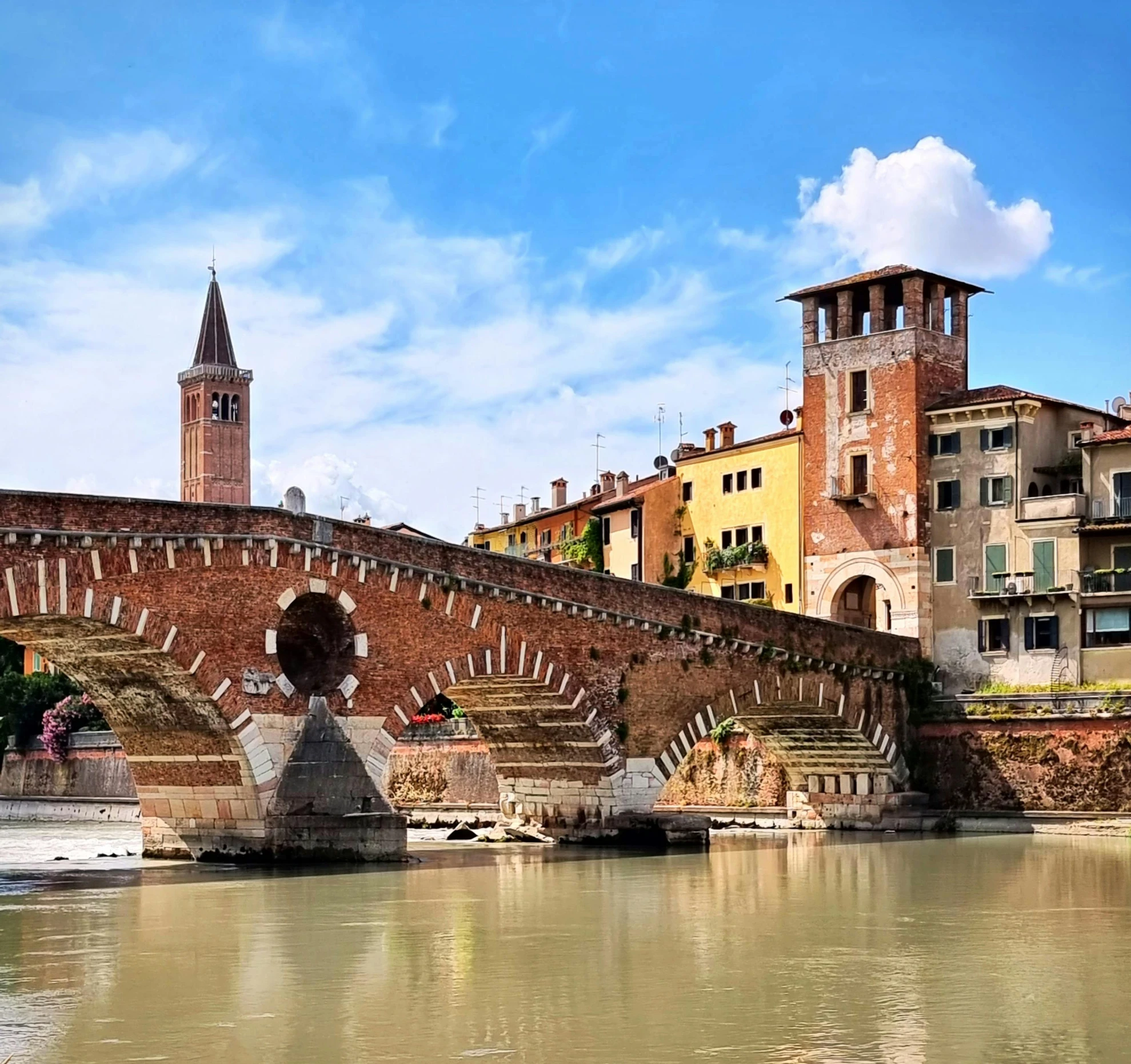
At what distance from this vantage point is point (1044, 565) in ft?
151

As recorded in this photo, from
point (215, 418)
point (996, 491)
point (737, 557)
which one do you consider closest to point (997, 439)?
point (996, 491)

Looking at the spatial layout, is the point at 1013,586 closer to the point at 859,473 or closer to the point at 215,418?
the point at 859,473

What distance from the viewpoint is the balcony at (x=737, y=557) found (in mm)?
52406

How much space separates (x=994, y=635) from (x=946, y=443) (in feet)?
17.1

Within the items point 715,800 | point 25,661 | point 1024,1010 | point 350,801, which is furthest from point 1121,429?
point 25,661

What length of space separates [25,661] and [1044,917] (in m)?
65.4

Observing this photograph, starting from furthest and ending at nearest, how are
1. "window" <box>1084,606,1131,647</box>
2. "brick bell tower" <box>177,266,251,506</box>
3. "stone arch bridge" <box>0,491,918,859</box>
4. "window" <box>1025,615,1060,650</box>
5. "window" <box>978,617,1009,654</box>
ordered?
"brick bell tower" <box>177,266,251,506</box> < "window" <box>978,617,1009,654</box> < "window" <box>1025,615,1060,650</box> < "window" <box>1084,606,1131,647</box> < "stone arch bridge" <box>0,491,918,859</box>

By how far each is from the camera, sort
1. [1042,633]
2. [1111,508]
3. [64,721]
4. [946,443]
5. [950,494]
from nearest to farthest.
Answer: [1111,508], [1042,633], [950,494], [946,443], [64,721]

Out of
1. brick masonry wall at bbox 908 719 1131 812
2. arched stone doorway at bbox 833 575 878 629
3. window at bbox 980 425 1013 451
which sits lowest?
brick masonry wall at bbox 908 719 1131 812

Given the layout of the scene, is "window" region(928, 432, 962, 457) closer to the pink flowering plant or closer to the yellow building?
the yellow building

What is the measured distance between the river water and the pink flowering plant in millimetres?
34802

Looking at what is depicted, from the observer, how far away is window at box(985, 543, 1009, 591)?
4678 cm

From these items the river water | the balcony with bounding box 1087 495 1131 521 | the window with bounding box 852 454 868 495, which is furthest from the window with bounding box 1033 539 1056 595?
the river water

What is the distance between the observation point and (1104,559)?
45.3 meters
